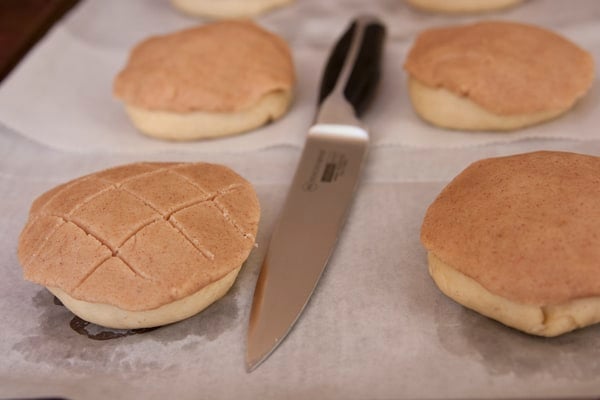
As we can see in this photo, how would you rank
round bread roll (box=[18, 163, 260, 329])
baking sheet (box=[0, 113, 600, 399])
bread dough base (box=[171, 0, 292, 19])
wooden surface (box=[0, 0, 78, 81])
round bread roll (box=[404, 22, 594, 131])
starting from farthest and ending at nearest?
bread dough base (box=[171, 0, 292, 19]), wooden surface (box=[0, 0, 78, 81]), round bread roll (box=[404, 22, 594, 131]), round bread roll (box=[18, 163, 260, 329]), baking sheet (box=[0, 113, 600, 399])

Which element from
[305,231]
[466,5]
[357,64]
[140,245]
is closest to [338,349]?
[305,231]

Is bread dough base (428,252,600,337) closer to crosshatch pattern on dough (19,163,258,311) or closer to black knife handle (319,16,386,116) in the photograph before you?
crosshatch pattern on dough (19,163,258,311)

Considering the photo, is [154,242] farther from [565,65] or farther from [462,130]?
[565,65]

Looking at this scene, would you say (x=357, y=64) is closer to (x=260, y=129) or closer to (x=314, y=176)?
(x=260, y=129)

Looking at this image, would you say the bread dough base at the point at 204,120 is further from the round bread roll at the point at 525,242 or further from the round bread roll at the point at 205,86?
the round bread roll at the point at 525,242

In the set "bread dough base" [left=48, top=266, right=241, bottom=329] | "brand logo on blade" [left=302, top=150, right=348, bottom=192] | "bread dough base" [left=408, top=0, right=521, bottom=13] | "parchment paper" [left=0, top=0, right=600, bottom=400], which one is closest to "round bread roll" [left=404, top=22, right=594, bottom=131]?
"parchment paper" [left=0, top=0, right=600, bottom=400]

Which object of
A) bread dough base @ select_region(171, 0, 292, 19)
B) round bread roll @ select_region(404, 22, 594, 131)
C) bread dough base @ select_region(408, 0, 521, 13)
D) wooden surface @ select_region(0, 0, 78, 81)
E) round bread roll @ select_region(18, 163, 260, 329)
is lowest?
wooden surface @ select_region(0, 0, 78, 81)
